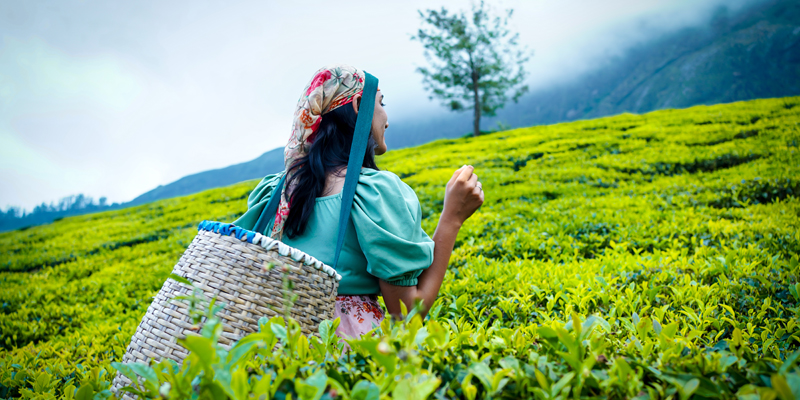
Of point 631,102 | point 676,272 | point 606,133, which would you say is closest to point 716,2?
point 631,102

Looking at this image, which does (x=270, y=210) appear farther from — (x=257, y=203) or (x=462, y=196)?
(x=462, y=196)

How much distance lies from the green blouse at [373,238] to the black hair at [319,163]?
5 cm

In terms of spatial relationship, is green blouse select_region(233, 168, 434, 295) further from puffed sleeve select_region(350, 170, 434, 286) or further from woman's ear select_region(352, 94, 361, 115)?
woman's ear select_region(352, 94, 361, 115)

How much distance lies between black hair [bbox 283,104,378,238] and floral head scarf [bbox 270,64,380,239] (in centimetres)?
4

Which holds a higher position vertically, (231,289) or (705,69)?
(705,69)

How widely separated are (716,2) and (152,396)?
240169mm

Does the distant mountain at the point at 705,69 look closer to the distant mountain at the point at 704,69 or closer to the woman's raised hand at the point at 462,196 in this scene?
the distant mountain at the point at 704,69

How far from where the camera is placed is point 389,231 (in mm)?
1701

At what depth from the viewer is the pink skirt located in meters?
1.76

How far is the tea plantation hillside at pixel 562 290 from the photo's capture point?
89 cm

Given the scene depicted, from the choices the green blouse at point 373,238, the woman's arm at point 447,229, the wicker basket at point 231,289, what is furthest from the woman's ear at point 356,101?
the wicker basket at point 231,289

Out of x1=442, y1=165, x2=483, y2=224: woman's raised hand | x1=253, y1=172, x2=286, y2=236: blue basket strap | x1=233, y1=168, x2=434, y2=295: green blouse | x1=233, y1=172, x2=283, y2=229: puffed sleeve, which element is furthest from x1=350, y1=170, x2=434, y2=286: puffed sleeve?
x1=233, y1=172, x2=283, y2=229: puffed sleeve

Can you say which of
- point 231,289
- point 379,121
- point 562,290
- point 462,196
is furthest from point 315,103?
point 562,290

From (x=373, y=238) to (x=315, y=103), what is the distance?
2.38 ft
